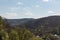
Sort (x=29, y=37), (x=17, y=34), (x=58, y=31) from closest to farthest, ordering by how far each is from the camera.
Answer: (x=17, y=34) → (x=29, y=37) → (x=58, y=31)

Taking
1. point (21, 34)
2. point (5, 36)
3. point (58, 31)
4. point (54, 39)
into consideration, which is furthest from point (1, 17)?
point (58, 31)

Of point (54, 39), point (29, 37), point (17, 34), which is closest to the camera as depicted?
point (17, 34)

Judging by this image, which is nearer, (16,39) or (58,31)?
(16,39)

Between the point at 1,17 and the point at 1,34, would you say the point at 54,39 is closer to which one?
the point at 1,17

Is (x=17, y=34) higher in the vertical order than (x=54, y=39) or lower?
higher

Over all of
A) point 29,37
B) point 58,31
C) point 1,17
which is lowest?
point 58,31

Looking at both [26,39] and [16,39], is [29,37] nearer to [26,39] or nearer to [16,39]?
[26,39]

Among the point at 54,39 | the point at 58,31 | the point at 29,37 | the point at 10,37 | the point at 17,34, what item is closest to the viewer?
the point at 10,37

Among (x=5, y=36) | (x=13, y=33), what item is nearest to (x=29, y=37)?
(x=13, y=33)

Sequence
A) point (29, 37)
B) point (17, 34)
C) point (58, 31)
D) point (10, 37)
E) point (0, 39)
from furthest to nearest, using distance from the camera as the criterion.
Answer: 1. point (58, 31)
2. point (29, 37)
3. point (17, 34)
4. point (10, 37)
5. point (0, 39)
